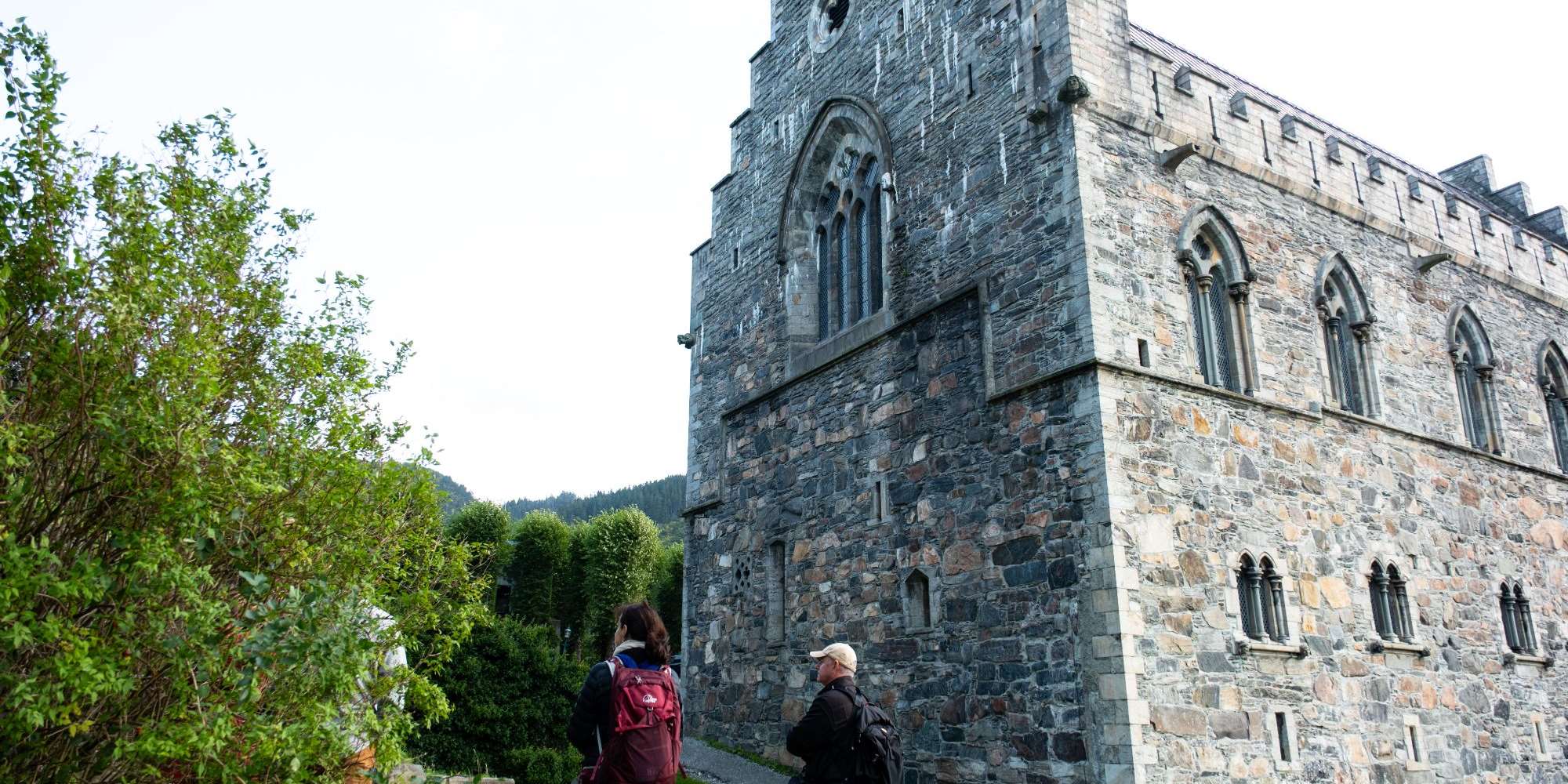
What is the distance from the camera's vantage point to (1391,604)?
13258mm

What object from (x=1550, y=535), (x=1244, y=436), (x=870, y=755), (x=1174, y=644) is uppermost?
(x=1244, y=436)

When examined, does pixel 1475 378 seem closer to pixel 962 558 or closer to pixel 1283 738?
pixel 1283 738

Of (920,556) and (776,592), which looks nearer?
(920,556)

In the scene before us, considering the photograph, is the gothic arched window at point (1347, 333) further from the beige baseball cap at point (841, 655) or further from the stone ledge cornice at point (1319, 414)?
the beige baseball cap at point (841, 655)

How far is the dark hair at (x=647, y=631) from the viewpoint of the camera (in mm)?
5973

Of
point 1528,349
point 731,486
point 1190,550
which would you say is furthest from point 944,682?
point 1528,349

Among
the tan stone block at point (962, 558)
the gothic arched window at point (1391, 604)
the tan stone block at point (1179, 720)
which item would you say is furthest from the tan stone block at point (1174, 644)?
the gothic arched window at point (1391, 604)

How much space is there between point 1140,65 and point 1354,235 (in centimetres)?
462

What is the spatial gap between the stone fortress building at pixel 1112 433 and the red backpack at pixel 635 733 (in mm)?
5682

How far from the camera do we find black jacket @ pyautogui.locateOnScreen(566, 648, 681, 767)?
231 inches

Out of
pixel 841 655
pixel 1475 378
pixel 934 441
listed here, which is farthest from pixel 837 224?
pixel 841 655

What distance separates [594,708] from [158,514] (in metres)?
2.62

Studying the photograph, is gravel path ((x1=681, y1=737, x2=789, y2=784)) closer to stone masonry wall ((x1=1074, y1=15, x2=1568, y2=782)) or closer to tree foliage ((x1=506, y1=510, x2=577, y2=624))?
stone masonry wall ((x1=1074, y1=15, x2=1568, y2=782))

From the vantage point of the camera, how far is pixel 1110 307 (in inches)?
450
